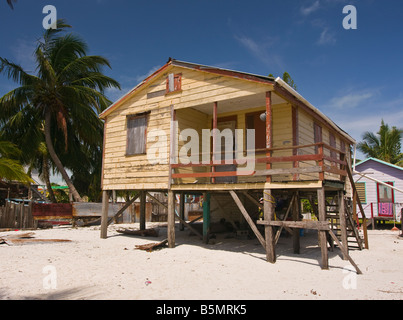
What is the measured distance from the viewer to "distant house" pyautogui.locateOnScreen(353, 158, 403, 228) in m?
20.2

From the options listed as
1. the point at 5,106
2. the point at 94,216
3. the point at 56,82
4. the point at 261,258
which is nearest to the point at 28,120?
the point at 5,106

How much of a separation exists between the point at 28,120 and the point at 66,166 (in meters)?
4.73

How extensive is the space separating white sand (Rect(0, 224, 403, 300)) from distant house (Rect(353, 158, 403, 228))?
8.35m

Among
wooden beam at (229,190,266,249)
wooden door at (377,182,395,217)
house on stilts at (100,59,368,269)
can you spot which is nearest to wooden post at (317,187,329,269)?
house on stilts at (100,59,368,269)

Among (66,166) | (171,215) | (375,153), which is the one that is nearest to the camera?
(171,215)

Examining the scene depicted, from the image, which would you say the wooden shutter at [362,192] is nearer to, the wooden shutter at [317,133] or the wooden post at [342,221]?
the wooden shutter at [317,133]

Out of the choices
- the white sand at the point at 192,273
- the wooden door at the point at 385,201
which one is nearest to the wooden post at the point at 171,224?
the white sand at the point at 192,273

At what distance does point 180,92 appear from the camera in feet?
40.8

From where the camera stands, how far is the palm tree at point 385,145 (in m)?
34.1

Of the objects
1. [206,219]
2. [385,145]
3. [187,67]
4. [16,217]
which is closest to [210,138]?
[187,67]

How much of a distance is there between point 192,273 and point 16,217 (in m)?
13.3

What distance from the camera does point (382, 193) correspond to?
2148 cm

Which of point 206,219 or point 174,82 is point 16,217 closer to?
point 206,219
